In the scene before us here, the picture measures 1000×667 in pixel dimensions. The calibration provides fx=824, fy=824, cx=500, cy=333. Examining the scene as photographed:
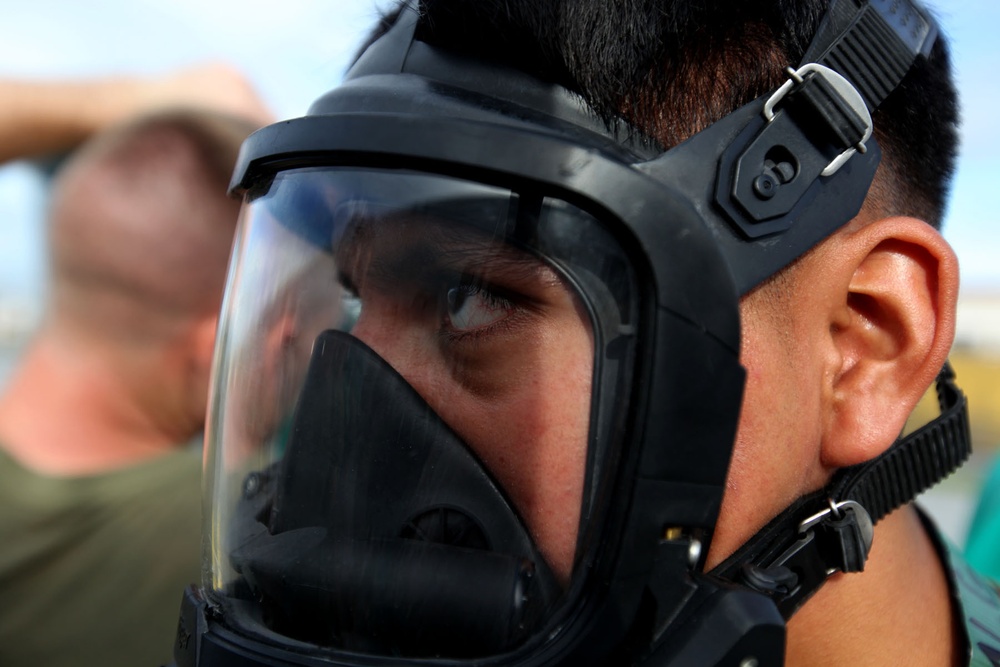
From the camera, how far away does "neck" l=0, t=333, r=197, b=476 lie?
7.64 feet

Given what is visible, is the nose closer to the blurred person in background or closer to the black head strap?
Answer: the black head strap

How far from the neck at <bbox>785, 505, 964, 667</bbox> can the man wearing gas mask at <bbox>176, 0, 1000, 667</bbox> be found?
0.01 m

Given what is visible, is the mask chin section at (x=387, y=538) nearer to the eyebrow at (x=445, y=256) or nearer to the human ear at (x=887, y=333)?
the eyebrow at (x=445, y=256)

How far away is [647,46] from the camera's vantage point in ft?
3.84

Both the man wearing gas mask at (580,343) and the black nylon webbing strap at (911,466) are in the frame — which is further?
the black nylon webbing strap at (911,466)

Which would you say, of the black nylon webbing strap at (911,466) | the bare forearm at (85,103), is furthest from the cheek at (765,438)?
the bare forearm at (85,103)

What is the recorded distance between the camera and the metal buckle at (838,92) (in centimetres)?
109

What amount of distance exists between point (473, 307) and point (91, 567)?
166 cm

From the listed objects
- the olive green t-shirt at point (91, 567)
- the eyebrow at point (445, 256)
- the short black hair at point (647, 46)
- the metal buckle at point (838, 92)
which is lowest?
the olive green t-shirt at point (91, 567)

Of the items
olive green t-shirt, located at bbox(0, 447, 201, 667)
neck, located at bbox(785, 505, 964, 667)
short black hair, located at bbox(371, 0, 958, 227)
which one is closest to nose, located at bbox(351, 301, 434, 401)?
short black hair, located at bbox(371, 0, 958, 227)

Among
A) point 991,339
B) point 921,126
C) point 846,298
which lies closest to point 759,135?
point 846,298

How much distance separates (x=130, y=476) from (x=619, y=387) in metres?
1.79

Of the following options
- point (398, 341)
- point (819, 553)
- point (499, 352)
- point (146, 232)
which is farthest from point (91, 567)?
point (819, 553)

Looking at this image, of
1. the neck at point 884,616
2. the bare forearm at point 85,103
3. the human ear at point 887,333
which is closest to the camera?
the human ear at point 887,333
